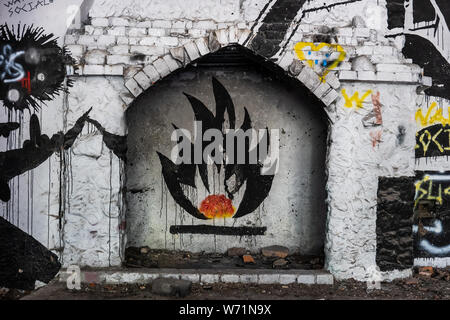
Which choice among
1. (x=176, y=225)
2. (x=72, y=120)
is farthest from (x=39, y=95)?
(x=176, y=225)

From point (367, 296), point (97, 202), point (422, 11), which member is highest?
point (422, 11)

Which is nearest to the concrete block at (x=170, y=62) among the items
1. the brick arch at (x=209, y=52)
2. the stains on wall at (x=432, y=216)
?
the brick arch at (x=209, y=52)

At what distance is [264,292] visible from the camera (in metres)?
4.60

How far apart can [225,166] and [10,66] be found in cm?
277

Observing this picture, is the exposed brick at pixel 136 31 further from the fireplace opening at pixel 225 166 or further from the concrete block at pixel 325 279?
the concrete block at pixel 325 279

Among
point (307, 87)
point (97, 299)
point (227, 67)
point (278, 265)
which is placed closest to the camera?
point (97, 299)

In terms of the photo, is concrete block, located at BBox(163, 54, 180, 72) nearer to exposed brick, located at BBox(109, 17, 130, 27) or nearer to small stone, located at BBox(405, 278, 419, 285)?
exposed brick, located at BBox(109, 17, 130, 27)

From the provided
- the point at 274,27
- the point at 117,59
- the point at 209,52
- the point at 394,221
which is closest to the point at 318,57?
the point at 274,27

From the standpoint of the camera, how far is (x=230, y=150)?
5641mm

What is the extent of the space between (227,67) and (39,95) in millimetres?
2263

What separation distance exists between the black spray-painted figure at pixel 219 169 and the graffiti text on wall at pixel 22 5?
1935 millimetres

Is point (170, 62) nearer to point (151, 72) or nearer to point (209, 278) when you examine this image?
point (151, 72)

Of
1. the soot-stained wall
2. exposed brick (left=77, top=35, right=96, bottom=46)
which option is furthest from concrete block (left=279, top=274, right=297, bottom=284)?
exposed brick (left=77, top=35, right=96, bottom=46)

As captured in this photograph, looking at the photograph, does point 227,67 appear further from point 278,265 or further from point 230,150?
point 278,265
